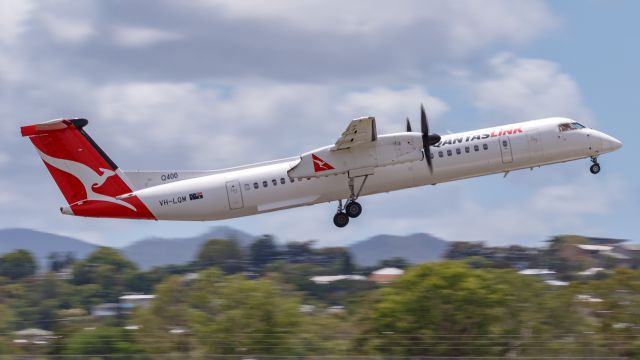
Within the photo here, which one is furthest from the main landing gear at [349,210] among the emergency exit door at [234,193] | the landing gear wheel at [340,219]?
the emergency exit door at [234,193]

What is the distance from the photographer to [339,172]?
34.2 meters

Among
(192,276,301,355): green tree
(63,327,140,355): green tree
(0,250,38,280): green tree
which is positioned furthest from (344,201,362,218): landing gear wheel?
(0,250,38,280): green tree

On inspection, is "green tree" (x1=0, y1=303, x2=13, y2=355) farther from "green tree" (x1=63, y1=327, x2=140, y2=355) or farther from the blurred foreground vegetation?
"green tree" (x1=63, y1=327, x2=140, y2=355)

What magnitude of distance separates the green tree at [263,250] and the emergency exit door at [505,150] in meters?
79.6

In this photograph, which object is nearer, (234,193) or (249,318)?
(234,193)

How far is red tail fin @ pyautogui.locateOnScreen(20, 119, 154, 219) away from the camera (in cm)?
3494

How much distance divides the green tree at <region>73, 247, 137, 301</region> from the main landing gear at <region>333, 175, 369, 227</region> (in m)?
68.8

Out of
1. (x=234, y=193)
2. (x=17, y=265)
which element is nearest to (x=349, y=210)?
(x=234, y=193)

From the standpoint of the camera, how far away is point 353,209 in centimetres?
3534

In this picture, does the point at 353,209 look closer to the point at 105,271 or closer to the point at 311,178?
the point at 311,178

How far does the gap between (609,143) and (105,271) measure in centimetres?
8354

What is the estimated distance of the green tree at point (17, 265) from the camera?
375 feet

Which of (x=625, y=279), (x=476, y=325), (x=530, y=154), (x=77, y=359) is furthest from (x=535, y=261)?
(x=77, y=359)

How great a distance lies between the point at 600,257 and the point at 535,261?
7025mm
